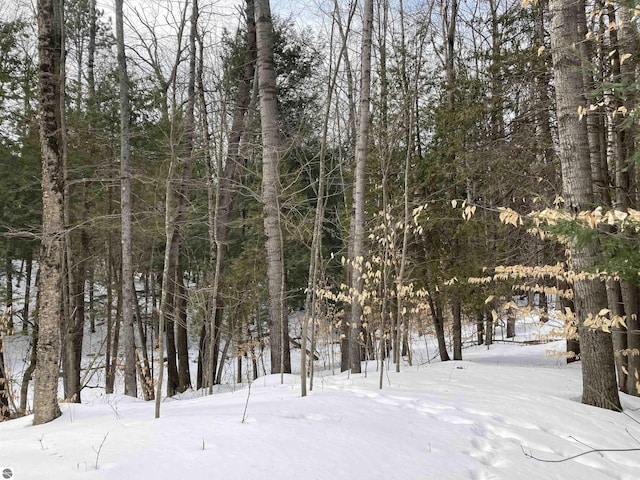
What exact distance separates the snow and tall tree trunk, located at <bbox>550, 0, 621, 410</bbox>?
0.33m

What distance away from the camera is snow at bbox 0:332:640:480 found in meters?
2.19

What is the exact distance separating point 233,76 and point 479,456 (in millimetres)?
11607

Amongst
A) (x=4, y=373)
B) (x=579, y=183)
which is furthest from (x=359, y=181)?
(x=4, y=373)

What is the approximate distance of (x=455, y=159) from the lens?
26.5 feet

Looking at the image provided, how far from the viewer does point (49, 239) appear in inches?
155

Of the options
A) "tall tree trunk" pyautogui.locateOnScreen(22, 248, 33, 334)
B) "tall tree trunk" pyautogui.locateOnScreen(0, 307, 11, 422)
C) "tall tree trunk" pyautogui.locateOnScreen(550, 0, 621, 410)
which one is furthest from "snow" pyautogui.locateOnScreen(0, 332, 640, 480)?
"tall tree trunk" pyautogui.locateOnScreen(22, 248, 33, 334)

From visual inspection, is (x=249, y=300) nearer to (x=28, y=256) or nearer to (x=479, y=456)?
(x=28, y=256)

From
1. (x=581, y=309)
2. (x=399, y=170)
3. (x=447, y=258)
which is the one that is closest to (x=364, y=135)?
(x=399, y=170)

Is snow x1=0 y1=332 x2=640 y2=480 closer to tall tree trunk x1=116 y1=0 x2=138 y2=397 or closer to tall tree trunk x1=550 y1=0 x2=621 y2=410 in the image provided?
tall tree trunk x1=550 y1=0 x2=621 y2=410

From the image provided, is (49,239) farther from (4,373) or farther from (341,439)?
(4,373)

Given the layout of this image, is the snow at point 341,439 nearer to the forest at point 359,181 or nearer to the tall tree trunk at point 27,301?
the forest at point 359,181

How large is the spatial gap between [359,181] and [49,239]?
179 inches

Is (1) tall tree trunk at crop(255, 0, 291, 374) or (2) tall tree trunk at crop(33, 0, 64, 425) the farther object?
(1) tall tree trunk at crop(255, 0, 291, 374)

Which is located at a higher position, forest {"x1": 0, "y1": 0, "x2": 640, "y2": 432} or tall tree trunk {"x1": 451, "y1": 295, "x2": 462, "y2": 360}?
forest {"x1": 0, "y1": 0, "x2": 640, "y2": 432}
